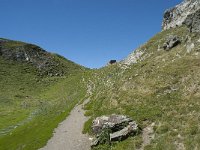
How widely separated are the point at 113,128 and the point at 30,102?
211ft

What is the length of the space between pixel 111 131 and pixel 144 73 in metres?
24.6

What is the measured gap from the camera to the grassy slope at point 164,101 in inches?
1394

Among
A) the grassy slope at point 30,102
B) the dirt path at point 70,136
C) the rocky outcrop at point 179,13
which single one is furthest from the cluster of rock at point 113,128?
the rocky outcrop at point 179,13

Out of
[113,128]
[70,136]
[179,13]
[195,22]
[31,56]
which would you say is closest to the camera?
[113,128]

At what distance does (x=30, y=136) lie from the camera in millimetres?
51219

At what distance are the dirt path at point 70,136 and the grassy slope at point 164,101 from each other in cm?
186

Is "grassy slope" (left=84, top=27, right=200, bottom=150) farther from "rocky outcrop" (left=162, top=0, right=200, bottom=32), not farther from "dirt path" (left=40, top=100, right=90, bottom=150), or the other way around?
"rocky outcrop" (left=162, top=0, right=200, bottom=32)

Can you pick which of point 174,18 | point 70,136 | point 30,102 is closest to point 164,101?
point 70,136

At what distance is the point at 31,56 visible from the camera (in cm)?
17038

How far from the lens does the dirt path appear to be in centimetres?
4047

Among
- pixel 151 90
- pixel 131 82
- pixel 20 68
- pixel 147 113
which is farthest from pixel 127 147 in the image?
pixel 20 68

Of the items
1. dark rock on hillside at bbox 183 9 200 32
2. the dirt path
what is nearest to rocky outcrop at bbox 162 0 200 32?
dark rock on hillside at bbox 183 9 200 32

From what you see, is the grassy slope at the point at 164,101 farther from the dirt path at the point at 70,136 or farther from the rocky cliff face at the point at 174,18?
the rocky cliff face at the point at 174,18

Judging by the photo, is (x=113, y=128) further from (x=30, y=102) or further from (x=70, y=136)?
(x=30, y=102)
